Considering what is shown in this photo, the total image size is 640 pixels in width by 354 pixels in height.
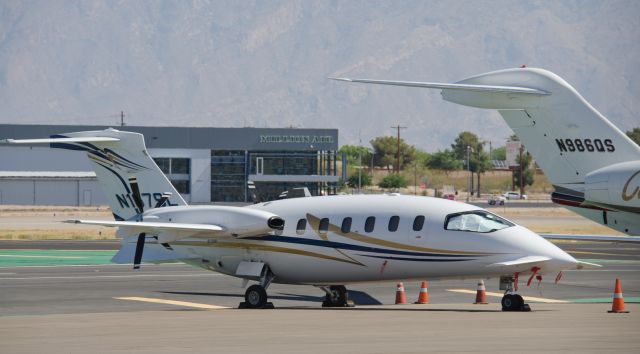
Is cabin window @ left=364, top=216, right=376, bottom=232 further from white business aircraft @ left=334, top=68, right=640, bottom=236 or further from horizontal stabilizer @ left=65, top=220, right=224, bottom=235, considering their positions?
horizontal stabilizer @ left=65, top=220, right=224, bottom=235

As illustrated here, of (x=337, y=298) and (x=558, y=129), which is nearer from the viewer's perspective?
(x=558, y=129)

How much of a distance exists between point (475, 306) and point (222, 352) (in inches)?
468

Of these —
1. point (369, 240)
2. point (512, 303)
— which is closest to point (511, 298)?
point (512, 303)

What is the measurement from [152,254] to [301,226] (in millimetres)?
4086

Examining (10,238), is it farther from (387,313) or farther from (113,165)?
(387,313)

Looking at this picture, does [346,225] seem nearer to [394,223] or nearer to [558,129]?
[394,223]

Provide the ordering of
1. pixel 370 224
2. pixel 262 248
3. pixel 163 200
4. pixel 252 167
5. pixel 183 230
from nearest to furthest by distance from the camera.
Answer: pixel 370 224, pixel 183 230, pixel 262 248, pixel 163 200, pixel 252 167

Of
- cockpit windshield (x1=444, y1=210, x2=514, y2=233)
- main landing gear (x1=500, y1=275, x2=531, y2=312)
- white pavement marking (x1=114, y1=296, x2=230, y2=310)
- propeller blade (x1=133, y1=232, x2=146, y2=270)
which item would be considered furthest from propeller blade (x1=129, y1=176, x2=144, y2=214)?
main landing gear (x1=500, y1=275, x2=531, y2=312)

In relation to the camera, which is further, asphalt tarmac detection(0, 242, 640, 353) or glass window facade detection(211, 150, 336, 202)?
glass window facade detection(211, 150, 336, 202)

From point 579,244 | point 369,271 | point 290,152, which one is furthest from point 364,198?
point 290,152

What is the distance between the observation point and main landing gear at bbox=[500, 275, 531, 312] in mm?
24578

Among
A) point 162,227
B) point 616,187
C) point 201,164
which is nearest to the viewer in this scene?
point 616,187

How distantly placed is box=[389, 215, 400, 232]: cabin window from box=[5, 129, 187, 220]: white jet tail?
6.53 meters

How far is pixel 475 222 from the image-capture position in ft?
84.8
